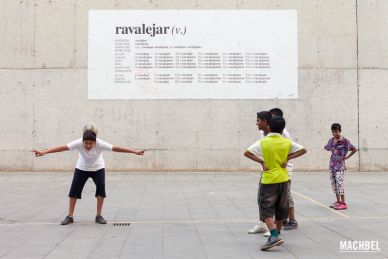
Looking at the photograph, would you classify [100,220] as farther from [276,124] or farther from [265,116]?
[276,124]

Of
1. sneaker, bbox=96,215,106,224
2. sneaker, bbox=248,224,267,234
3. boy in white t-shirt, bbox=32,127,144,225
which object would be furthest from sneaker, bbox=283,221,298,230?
sneaker, bbox=96,215,106,224

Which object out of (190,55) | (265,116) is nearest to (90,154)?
(265,116)

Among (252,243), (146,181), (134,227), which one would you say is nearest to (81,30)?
(146,181)

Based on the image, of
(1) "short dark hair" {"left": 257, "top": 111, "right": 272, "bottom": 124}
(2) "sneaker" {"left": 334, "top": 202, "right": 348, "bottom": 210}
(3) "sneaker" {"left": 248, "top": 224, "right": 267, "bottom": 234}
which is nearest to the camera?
(1) "short dark hair" {"left": 257, "top": 111, "right": 272, "bottom": 124}

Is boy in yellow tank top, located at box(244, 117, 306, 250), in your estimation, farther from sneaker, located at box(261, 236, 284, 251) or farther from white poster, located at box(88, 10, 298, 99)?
white poster, located at box(88, 10, 298, 99)

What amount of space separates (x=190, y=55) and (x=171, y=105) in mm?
1817

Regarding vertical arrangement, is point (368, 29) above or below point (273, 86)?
above

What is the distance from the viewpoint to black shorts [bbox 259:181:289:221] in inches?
216

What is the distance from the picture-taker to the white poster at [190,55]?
48.3 feet

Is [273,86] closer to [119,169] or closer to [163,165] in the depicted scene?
[163,165]

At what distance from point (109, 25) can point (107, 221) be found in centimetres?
934

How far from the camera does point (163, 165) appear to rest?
48.3 ft

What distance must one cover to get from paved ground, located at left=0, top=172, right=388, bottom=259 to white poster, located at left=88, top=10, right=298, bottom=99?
3.67 meters

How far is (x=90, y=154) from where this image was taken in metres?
6.97
